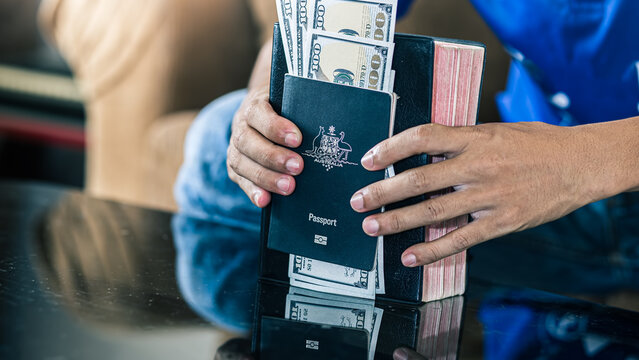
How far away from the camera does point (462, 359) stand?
44cm

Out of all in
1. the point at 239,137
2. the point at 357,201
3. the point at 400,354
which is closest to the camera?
the point at 400,354

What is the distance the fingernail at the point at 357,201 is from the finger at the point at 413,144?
3 cm

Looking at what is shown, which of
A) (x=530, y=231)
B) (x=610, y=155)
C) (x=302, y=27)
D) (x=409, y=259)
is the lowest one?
(x=530, y=231)

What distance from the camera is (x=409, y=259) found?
0.55 metres

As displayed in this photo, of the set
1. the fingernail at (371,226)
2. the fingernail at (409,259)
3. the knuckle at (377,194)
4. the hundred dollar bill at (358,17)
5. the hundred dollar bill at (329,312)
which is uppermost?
the hundred dollar bill at (358,17)

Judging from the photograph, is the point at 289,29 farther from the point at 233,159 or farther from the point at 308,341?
the point at 308,341

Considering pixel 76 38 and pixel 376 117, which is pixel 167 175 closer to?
pixel 76 38

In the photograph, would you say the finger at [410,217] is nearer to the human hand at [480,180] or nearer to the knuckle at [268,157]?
the human hand at [480,180]

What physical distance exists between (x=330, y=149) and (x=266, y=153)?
78mm

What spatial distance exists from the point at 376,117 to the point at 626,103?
0.63 m

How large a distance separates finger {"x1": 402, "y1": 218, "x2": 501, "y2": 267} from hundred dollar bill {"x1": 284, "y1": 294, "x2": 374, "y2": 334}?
0.20 ft

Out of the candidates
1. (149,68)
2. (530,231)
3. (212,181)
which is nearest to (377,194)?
(212,181)

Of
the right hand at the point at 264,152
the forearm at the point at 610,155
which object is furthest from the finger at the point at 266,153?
the forearm at the point at 610,155

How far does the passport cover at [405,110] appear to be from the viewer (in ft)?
1.76
